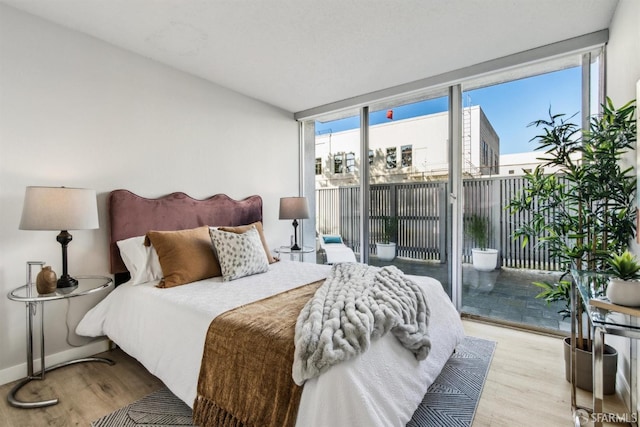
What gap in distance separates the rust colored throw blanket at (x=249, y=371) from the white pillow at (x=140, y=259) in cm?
112

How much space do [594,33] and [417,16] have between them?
148 cm

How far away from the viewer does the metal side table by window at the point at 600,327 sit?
3.93ft

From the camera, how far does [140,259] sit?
8.18 ft

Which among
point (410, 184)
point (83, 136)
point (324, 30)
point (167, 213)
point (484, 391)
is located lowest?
point (484, 391)

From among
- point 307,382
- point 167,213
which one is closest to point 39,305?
point 167,213

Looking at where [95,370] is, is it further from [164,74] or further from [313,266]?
[164,74]

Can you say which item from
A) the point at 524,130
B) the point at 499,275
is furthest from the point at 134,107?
the point at 499,275

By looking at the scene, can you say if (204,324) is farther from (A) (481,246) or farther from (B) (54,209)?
(A) (481,246)

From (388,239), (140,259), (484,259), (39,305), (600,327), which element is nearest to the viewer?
(600,327)

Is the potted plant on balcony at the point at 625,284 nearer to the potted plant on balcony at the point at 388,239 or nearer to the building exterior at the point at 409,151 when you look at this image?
→ the building exterior at the point at 409,151

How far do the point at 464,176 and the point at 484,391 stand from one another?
2.04m

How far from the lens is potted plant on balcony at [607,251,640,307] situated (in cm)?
127

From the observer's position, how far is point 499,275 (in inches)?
126

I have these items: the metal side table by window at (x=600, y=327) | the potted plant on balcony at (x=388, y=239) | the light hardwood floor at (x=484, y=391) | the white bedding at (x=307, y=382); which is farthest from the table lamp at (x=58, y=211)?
the potted plant on balcony at (x=388, y=239)
